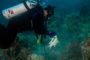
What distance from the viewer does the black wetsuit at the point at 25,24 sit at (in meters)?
3.94

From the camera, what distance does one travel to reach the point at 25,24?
161 inches

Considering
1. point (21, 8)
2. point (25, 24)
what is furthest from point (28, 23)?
point (21, 8)

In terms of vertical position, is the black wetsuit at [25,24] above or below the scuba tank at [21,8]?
below

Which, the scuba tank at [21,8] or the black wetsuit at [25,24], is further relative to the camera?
the scuba tank at [21,8]

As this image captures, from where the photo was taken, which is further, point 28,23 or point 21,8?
point 21,8

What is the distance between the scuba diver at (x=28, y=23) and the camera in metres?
3.95

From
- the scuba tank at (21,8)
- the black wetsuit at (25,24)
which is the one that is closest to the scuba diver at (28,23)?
the black wetsuit at (25,24)

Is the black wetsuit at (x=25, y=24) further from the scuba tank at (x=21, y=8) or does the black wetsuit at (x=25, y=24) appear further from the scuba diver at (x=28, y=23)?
the scuba tank at (x=21, y=8)

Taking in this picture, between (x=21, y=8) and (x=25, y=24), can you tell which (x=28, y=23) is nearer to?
(x=25, y=24)

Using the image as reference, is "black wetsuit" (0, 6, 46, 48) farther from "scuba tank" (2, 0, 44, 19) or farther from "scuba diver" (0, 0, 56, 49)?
"scuba tank" (2, 0, 44, 19)

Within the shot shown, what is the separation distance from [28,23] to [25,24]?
0.44 feet

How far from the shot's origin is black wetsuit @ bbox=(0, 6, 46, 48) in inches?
155

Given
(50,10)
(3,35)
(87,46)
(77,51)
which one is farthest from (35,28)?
(77,51)

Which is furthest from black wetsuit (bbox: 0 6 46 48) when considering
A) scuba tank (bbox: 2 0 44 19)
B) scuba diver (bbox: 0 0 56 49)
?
scuba tank (bbox: 2 0 44 19)
